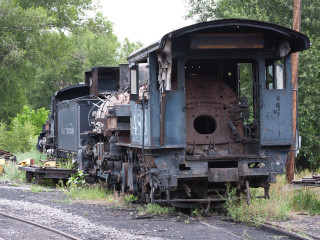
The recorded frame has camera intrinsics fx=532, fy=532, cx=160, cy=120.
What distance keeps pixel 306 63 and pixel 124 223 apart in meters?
12.7

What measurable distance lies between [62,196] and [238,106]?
553 centimetres

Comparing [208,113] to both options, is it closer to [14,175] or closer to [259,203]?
[259,203]

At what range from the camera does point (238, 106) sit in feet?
36.2

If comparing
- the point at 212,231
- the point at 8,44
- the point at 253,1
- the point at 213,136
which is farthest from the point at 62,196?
the point at 8,44

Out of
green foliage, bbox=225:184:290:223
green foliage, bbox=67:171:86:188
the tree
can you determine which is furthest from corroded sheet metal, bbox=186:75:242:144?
the tree

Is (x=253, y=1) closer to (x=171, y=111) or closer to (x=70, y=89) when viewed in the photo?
(x=70, y=89)

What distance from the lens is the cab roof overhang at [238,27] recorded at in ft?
30.6

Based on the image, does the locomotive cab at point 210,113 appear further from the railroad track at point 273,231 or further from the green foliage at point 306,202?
the railroad track at point 273,231

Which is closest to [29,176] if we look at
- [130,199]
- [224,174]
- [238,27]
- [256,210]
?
[130,199]

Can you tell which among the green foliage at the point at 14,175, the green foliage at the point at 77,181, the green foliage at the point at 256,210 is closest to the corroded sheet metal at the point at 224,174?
the green foliage at the point at 256,210

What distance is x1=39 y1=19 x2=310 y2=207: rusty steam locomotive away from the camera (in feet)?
31.9

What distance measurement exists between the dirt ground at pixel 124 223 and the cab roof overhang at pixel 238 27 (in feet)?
10.2

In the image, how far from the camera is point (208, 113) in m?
10.9

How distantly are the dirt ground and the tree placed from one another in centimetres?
975
